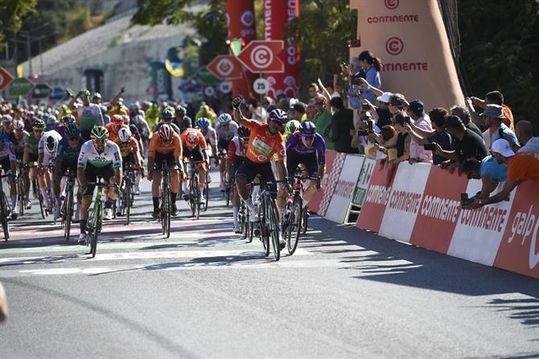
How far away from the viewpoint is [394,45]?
25297 millimetres

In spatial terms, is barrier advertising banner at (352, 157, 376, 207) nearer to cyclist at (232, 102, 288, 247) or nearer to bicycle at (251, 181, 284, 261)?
cyclist at (232, 102, 288, 247)

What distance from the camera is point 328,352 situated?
9867 millimetres

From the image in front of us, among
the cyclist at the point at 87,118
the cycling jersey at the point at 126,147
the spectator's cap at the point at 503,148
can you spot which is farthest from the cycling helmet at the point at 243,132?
the spectator's cap at the point at 503,148

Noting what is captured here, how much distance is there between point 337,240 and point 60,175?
438cm

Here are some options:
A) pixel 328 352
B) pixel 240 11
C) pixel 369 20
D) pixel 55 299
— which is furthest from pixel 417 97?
pixel 240 11

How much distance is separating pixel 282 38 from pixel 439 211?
2498cm

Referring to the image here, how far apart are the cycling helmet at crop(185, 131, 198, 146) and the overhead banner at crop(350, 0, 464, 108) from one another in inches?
149

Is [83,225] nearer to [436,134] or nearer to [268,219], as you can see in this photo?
[268,219]

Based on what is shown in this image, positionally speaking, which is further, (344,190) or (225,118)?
(225,118)

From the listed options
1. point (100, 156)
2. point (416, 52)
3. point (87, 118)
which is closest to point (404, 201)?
point (100, 156)

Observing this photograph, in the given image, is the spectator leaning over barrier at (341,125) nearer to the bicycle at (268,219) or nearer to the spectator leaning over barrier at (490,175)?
the bicycle at (268,219)

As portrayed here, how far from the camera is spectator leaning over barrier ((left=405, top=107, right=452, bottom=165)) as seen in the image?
A: 17438 millimetres

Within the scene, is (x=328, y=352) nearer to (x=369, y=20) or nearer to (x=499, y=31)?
(x=369, y=20)

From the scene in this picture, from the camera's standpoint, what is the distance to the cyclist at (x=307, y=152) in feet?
60.2
